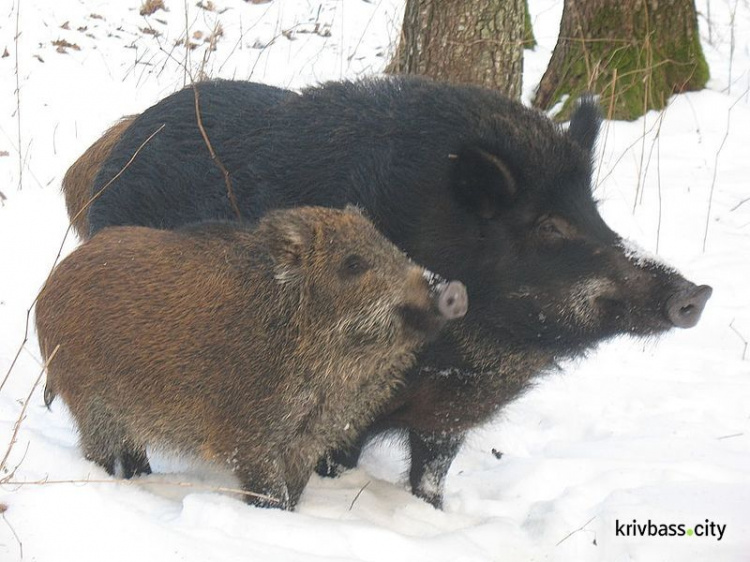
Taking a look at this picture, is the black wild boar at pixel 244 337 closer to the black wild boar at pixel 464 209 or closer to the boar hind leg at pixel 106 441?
the boar hind leg at pixel 106 441

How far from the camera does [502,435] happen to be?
4801 millimetres

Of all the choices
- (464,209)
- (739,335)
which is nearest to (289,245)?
(464,209)

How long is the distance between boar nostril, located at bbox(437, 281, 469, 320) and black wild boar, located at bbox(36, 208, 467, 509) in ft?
0.20

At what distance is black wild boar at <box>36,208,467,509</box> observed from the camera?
359 cm

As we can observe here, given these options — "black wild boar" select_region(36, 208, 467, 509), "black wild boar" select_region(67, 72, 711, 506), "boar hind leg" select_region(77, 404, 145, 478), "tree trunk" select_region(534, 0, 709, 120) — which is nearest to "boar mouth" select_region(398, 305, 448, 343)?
"black wild boar" select_region(36, 208, 467, 509)

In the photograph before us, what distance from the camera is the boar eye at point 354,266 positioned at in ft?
12.1

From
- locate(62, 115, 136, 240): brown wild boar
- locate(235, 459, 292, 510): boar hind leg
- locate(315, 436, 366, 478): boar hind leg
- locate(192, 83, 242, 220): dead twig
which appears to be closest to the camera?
locate(235, 459, 292, 510): boar hind leg

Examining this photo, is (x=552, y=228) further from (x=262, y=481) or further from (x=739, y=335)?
(x=739, y=335)

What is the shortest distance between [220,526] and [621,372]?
2863 millimetres

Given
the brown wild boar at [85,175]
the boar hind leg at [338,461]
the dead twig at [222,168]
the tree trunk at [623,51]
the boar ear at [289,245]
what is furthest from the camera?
the tree trunk at [623,51]

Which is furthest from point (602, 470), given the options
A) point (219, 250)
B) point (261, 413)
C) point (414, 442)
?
point (219, 250)

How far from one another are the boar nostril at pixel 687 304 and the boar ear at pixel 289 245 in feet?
4.25

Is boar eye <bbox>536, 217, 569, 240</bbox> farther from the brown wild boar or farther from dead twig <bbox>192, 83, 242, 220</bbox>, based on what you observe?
the brown wild boar

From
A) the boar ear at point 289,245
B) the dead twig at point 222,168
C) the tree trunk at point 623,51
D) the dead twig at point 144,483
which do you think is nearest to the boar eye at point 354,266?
the boar ear at point 289,245
